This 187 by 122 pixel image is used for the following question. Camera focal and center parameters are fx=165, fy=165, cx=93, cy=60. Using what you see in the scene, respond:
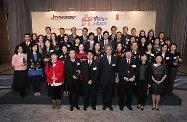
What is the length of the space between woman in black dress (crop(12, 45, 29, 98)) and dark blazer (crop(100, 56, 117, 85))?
6.44 ft

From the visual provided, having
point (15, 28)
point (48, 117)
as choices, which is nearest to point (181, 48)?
point (48, 117)

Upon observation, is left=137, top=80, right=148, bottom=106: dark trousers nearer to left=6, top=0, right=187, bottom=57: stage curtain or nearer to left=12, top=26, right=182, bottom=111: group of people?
left=12, top=26, right=182, bottom=111: group of people

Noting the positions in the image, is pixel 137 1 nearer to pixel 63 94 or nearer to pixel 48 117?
pixel 63 94

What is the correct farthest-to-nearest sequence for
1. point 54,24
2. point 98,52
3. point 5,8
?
1. point 5,8
2. point 54,24
3. point 98,52

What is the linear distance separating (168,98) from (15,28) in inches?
325

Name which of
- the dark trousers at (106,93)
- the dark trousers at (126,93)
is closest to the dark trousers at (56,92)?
the dark trousers at (106,93)

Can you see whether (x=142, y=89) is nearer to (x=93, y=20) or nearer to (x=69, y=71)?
(x=69, y=71)

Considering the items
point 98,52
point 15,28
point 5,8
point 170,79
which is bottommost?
point 170,79

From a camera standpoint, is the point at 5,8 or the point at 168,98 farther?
the point at 5,8

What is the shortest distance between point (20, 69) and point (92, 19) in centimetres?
507

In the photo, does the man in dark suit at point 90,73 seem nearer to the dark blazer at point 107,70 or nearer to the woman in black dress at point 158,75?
the dark blazer at point 107,70

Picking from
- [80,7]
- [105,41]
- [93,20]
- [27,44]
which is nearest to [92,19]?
[93,20]

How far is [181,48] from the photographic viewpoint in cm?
852

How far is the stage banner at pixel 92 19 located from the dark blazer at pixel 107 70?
4864 mm
